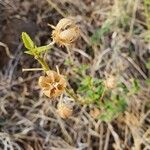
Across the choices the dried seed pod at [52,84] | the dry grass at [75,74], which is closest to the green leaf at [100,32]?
the dry grass at [75,74]

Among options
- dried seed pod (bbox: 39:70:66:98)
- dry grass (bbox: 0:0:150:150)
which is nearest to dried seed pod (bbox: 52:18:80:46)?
dried seed pod (bbox: 39:70:66:98)

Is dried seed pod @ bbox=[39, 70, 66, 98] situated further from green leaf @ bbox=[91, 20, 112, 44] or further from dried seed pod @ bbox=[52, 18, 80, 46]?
green leaf @ bbox=[91, 20, 112, 44]

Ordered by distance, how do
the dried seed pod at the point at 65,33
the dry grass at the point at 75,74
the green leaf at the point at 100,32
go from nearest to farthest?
the dried seed pod at the point at 65,33 → the dry grass at the point at 75,74 → the green leaf at the point at 100,32

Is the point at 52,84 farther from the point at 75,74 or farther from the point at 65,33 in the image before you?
the point at 75,74

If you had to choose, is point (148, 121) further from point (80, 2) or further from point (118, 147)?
point (80, 2)

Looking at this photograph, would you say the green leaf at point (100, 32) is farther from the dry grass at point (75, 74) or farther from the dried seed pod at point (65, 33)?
the dried seed pod at point (65, 33)

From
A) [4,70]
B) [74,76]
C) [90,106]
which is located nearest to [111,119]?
[90,106]
